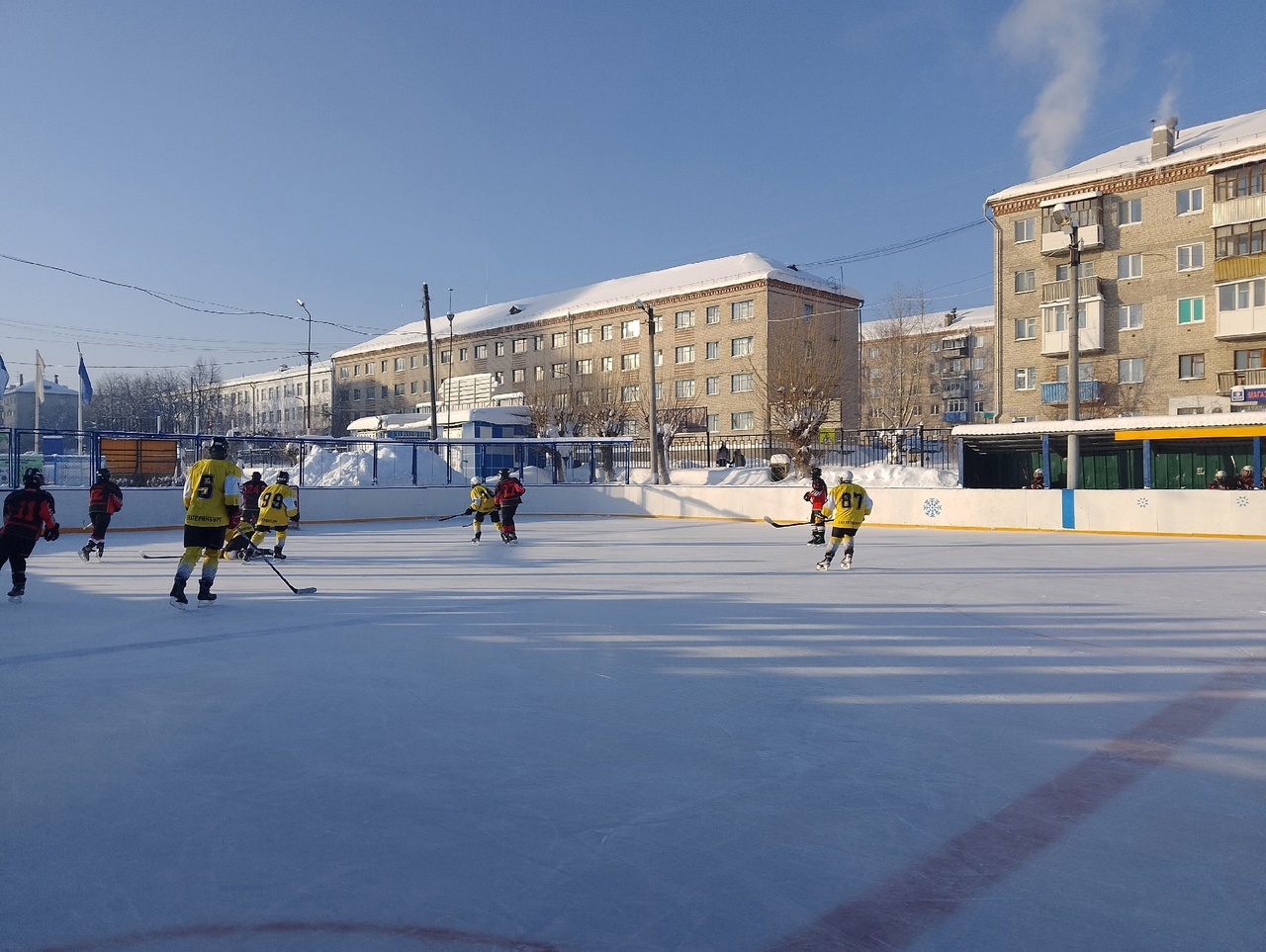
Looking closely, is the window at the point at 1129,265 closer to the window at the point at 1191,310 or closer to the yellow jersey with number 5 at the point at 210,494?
the window at the point at 1191,310

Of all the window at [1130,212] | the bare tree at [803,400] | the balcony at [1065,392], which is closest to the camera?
the bare tree at [803,400]

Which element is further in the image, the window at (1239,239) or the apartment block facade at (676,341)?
the apartment block facade at (676,341)

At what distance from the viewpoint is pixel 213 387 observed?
6700cm

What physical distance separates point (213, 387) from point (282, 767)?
70.7 metres

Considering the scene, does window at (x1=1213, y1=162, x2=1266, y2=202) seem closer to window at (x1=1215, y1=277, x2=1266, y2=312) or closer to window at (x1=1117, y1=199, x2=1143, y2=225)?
window at (x1=1117, y1=199, x2=1143, y2=225)

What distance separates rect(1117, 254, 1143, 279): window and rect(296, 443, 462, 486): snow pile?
26.0 m

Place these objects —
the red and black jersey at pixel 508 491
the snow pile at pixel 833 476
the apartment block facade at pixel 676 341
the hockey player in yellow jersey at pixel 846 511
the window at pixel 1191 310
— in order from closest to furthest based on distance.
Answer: the hockey player in yellow jersey at pixel 846 511 → the red and black jersey at pixel 508 491 → the snow pile at pixel 833 476 → the window at pixel 1191 310 → the apartment block facade at pixel 676 341

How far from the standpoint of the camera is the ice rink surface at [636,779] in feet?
8.14

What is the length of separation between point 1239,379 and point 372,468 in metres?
28.4

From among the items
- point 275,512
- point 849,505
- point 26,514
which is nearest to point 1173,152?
point 849,505

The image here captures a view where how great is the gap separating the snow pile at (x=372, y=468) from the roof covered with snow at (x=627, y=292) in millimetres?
26329

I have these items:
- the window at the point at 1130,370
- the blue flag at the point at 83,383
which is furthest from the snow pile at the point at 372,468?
the window at the point at 1130,370

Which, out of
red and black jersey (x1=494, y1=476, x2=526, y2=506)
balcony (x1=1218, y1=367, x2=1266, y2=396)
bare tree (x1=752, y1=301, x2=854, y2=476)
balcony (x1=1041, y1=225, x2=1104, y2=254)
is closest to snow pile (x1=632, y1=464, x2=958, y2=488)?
bare tree (x1=752, y1=301, x2=854, y2=476)

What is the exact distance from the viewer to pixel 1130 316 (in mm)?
32781
